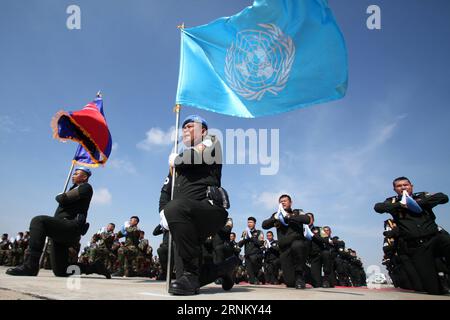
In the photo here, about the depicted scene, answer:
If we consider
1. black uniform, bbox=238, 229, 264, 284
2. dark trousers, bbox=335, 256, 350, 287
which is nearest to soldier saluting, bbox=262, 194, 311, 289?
black uniform, bbox=238, 229, 264, 284

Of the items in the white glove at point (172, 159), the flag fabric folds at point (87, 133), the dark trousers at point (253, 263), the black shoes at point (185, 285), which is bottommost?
the dark trousers at point (253, 263)

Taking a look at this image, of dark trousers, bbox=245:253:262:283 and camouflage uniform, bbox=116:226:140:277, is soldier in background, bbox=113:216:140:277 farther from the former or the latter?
dark trousers, bbox=245:253:262:283

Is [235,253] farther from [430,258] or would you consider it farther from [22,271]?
[22,271]

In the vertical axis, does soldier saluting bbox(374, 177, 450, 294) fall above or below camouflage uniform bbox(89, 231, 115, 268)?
above

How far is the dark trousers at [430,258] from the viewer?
4.96 metres

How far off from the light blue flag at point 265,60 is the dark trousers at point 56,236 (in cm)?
315

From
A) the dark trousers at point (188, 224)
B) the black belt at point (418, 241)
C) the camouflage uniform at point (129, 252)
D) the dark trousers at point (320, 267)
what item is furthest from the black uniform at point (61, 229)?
the dark trousers at point (320, 267)

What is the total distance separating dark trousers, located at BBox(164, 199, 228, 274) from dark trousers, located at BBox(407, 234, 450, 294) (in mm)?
4367

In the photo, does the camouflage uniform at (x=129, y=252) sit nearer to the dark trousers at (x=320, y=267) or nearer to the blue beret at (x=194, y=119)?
the dark trousers at (x=320, y=267)

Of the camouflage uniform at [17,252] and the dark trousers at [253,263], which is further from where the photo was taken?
the camouflage uniform at [17,252]

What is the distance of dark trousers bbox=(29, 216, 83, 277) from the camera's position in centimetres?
466
